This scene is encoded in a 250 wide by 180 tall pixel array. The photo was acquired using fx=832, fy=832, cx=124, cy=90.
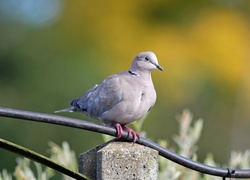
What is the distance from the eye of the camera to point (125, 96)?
3420 mm

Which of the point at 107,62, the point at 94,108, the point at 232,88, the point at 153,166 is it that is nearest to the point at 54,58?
the point at 107,62

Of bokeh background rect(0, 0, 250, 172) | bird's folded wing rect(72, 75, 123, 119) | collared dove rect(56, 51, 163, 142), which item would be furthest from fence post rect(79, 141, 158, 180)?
bokeh background rect(0, 0, 250, 172)

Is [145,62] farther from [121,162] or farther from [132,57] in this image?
[132,57]

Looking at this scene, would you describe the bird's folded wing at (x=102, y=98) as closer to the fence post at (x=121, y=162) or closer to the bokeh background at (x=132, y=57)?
the fence post at (x=121, y=162)

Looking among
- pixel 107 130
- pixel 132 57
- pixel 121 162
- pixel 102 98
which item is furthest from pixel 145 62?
pixel 132 57

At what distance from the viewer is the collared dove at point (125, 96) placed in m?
3.37

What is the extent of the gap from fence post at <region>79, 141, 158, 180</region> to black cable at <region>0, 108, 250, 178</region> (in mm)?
69

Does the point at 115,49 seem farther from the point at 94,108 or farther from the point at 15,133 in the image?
the point at 94,108

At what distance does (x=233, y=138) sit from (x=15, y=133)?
4.16 meters

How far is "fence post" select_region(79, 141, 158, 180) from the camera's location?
2.43 metres

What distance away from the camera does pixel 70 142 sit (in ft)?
45.5

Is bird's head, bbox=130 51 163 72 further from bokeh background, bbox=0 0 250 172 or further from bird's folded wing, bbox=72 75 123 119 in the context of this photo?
bokeh background, bbox=0 0 250 172

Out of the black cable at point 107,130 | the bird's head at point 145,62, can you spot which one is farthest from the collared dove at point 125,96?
the black cable at point 107,130

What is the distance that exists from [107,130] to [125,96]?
840mm
